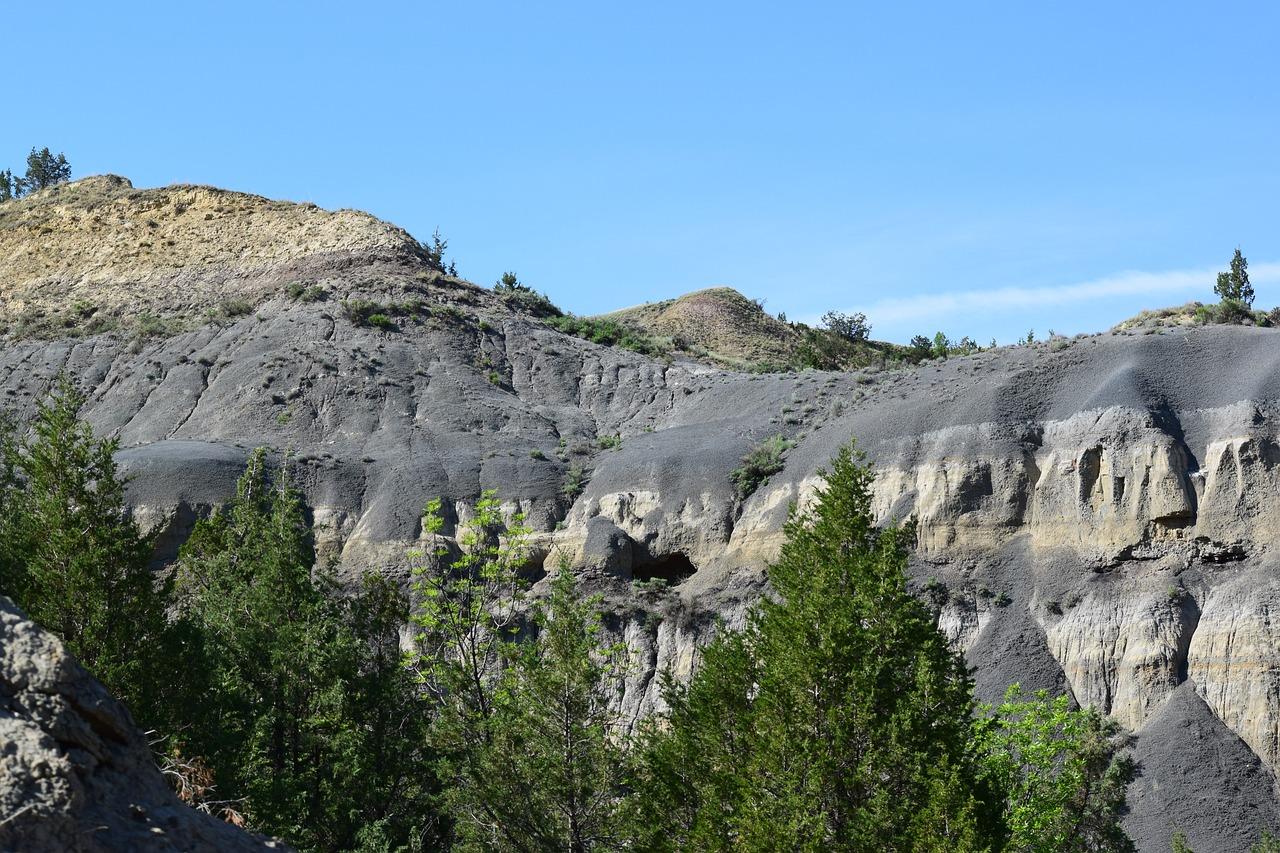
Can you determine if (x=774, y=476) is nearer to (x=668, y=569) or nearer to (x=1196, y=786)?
(x=668, y=569)

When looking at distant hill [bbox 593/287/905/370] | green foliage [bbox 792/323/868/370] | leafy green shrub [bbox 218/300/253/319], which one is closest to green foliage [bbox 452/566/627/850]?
green foliage [bbox 792/323/868/370]

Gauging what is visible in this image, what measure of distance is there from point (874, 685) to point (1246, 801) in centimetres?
1968

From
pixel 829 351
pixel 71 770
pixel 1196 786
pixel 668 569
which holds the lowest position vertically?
pixel 1196 786

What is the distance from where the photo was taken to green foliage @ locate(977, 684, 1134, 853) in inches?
1260

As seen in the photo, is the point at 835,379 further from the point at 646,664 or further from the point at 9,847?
→ the point at 9,847

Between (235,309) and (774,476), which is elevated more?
(235,309)

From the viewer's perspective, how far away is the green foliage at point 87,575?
28.8 metres

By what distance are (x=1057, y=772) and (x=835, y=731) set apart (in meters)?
17.4

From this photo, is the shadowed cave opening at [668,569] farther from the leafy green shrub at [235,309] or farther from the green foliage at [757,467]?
the leafy green shrub at [235,309]

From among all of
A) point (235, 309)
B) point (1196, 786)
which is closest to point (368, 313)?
point (235, 309)

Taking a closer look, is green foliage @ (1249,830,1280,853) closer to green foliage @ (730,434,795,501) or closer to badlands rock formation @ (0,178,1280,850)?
badlands rock formation @ (0,178,1280,850)

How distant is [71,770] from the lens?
10.1m

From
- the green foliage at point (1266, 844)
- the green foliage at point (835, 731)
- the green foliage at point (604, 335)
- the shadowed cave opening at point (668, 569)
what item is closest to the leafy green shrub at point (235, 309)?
the green foliage at point (604, 335)

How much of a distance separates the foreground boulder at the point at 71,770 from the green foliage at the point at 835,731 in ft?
44.4
